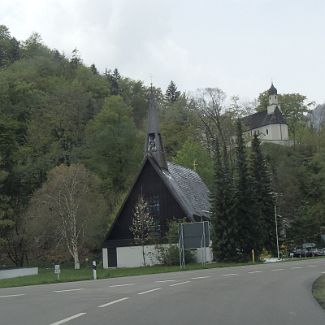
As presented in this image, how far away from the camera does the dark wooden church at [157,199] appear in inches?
2248

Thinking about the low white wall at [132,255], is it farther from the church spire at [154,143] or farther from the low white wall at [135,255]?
the church spire at [154,143]

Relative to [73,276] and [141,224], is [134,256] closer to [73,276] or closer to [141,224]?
[141,224]

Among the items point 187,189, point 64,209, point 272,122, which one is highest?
point 272,122

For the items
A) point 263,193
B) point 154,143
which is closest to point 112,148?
point 154,143

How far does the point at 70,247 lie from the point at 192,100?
33149mm

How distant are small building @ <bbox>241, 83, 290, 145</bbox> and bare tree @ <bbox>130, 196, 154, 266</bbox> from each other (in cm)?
5807

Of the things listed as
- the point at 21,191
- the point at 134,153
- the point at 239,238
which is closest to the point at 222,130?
the point at 134,153

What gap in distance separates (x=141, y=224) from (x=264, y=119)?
216 ft

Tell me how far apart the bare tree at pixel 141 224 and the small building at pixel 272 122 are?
191 ft

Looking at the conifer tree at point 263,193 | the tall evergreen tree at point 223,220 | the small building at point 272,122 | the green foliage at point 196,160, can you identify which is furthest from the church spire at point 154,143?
the small building at point 272,122

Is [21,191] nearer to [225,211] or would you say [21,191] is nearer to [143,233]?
[143,233]

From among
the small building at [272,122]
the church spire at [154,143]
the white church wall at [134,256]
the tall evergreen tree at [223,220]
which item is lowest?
the white church wall at [134,256]

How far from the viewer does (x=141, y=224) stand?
186ft

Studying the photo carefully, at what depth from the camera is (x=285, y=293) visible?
1594cm
